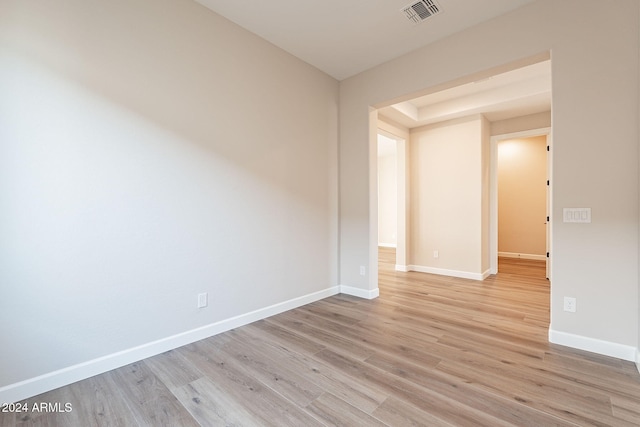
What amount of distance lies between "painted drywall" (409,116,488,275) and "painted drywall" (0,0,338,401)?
9.71 ft

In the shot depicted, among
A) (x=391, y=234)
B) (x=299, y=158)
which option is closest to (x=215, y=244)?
(x=299, y=158)

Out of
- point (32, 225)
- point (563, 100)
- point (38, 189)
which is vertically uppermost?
point (563, 100)

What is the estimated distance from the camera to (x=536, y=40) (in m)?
2.38

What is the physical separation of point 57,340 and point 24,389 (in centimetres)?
28

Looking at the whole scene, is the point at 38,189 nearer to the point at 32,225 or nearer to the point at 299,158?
the point at 32,225

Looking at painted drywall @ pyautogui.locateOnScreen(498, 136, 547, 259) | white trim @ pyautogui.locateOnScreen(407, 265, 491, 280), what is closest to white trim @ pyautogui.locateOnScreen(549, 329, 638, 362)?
white trim @ pyautogui.locateOnScreen(407, 265, 491, 280)

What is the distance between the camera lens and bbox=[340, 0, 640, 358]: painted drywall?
203cm

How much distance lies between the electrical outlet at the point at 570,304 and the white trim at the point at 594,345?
0.64 feet

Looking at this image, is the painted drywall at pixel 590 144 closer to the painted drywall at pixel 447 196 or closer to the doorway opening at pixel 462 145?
the doorway opening at pixel 462 145

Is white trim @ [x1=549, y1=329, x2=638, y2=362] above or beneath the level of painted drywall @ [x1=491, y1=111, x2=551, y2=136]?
beneath

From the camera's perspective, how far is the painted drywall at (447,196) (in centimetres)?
456

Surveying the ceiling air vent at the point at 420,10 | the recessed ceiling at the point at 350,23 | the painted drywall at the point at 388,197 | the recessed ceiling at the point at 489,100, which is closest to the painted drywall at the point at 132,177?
the recessed ceiling at the point at 350,23

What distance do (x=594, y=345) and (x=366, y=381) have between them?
A: 6.04ft

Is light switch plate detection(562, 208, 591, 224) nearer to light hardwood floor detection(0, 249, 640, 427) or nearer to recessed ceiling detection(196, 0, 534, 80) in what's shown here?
light hardwood floor detection(0, 249, 640, 427)
